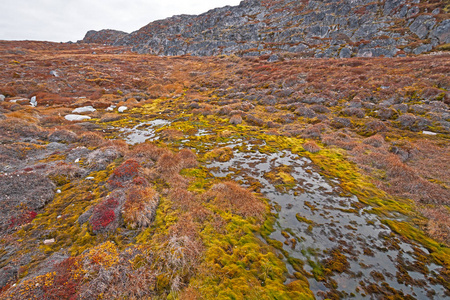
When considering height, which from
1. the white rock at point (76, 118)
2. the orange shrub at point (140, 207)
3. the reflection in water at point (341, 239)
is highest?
the white rock at point (76, 118)

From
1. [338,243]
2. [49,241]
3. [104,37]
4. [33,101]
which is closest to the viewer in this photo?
[49,241]

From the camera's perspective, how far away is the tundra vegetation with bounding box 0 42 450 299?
618cm

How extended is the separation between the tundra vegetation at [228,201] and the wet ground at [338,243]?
0.07 m

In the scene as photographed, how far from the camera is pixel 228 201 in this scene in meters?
10.2

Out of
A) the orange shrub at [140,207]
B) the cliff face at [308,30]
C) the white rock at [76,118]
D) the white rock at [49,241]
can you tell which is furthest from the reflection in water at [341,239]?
the cliff face at [308,30]

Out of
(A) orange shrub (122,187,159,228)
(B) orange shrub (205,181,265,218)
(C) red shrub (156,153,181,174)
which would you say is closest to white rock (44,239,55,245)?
(A) orange shrub (122,187,159,228)

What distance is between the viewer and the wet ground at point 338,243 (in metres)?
6.23

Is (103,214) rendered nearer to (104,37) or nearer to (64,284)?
(64,284)

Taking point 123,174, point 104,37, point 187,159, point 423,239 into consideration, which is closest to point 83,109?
point 123,174

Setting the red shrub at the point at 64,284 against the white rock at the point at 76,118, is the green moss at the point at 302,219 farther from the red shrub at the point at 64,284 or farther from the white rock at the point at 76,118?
the white rock at the point at 76,118

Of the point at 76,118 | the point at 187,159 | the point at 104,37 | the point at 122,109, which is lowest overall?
the point at 187,159

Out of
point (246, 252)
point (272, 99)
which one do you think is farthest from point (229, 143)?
point (272, 99)

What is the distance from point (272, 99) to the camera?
101 feet

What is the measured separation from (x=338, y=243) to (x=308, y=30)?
102248mm
